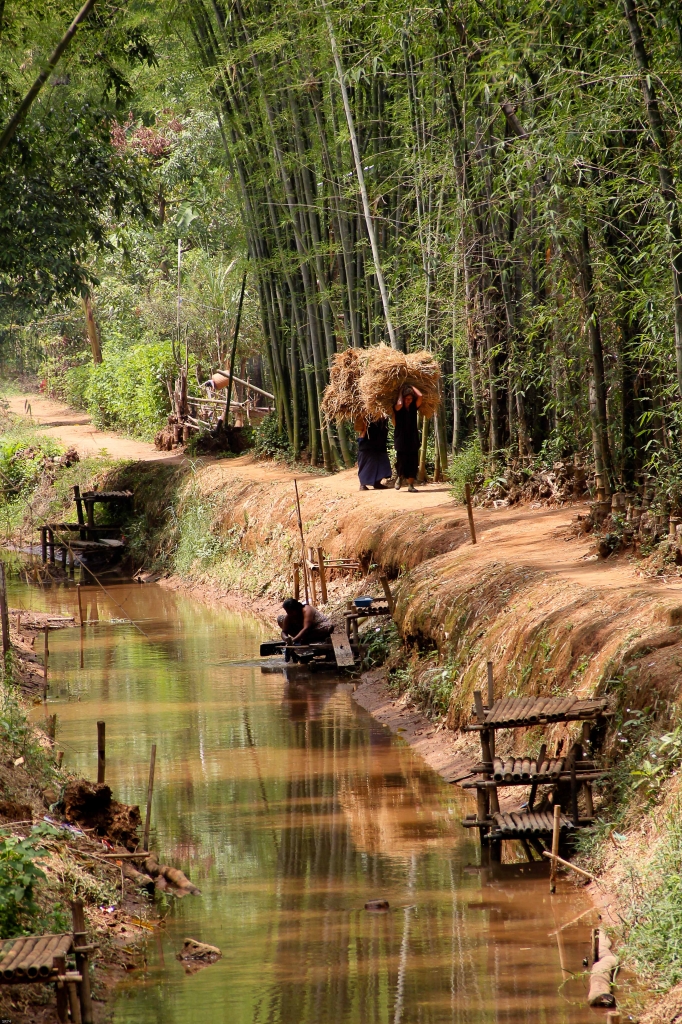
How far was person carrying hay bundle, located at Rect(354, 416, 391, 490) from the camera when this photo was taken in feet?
52.3

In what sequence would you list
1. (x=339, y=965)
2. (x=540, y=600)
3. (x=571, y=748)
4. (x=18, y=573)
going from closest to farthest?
(x=339, y=965) → (x=571, y=748) → (x=540, y=600) → (x=18, y=573)

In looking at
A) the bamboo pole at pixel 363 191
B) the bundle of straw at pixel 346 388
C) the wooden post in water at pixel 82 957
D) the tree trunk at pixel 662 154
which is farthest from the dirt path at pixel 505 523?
the wooden post in water at pixel 82 957

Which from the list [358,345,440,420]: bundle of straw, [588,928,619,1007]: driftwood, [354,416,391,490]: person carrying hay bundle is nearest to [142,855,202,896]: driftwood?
[588,928,619,1007]: driftwood

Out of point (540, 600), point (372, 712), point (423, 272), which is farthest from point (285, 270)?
point (540, 600)

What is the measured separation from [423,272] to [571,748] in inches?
335

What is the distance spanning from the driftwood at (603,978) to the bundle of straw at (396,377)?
31.5 feet

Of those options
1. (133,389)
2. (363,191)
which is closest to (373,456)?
(363,191)

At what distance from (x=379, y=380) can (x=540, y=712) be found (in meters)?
8.00

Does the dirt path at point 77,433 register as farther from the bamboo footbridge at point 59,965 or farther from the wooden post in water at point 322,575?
the bamboo footbridge at point 59,965

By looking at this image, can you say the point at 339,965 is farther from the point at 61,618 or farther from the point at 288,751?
the point at 61,618

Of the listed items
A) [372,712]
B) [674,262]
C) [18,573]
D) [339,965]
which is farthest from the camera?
[18,573]

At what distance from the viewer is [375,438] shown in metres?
16.1

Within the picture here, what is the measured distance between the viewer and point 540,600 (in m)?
9.09

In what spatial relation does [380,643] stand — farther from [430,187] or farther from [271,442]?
[271,442]
